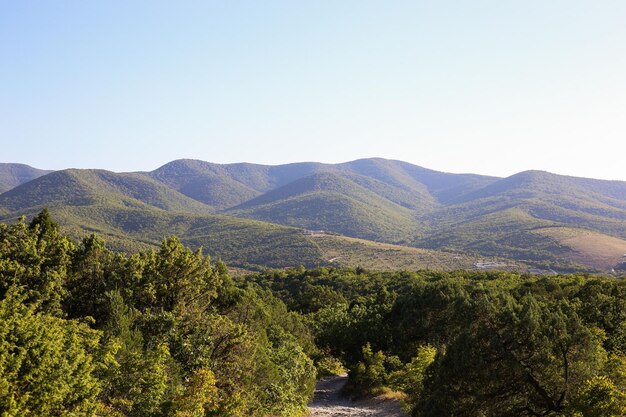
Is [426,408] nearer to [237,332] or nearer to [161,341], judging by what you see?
[237,332]

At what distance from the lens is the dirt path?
36844mm

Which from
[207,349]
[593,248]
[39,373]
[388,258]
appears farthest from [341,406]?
[593,248]

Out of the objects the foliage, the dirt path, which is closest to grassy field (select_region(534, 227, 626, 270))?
the dirt path

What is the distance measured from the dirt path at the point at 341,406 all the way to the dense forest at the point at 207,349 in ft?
5.15

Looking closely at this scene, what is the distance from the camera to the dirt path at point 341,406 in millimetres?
36844

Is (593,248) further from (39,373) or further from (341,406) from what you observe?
(39,373)

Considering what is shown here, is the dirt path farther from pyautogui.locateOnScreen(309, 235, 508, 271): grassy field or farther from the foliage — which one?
pyautogui.locateOnScreen(309, 235, 508, 271): grassy field

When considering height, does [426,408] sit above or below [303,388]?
above

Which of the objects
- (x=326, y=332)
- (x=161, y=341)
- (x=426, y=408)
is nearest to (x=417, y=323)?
(x=326, y=332)

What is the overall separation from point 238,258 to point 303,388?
15145cm

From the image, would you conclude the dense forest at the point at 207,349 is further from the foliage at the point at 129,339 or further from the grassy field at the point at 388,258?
the grassy field at the point at 388,258

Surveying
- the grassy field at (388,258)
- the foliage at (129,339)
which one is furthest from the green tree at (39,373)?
the grassy field at (388,258)

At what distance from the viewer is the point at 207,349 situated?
26.2 meters

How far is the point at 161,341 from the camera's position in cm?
2497
